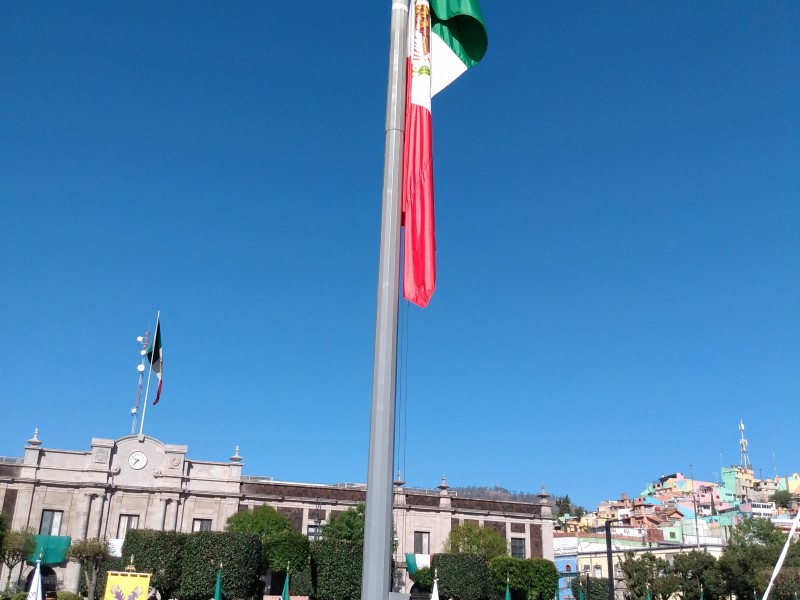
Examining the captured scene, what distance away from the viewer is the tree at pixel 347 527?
138 ft

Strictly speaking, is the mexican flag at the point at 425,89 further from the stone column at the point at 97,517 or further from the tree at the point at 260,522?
the stone column at the point at 97,517

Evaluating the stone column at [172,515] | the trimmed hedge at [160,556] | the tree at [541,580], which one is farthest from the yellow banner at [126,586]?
the tree at [541,580]

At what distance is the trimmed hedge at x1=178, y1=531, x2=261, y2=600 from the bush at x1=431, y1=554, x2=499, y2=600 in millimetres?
11476

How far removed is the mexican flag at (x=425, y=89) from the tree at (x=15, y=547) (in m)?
37.5

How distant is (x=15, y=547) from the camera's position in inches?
1519

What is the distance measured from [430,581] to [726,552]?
19.6 m

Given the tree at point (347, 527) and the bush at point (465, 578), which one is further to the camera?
the tree at point (347, 527)

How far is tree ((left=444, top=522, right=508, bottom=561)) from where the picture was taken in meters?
46.8

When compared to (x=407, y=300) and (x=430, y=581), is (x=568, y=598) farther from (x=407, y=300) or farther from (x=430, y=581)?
(x=407, y=300)

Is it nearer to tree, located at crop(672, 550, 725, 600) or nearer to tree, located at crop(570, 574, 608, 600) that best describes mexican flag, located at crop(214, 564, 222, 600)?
tree, located at crop(570, 574, 608, 600)

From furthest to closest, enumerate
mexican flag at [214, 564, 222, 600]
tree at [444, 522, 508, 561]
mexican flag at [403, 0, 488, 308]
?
1. tree at [444, 522, 508, 561]
2. mexican flag at [214, 564, 222, 600]
3. mexican flag at [403, 0, 488, 308]

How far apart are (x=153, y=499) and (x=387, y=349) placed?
142ft

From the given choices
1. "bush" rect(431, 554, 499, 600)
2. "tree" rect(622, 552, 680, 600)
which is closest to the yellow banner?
"bush" rect(431, 554, 499, 600)

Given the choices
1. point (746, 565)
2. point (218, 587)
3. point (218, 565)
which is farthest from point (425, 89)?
point (746, 565)
